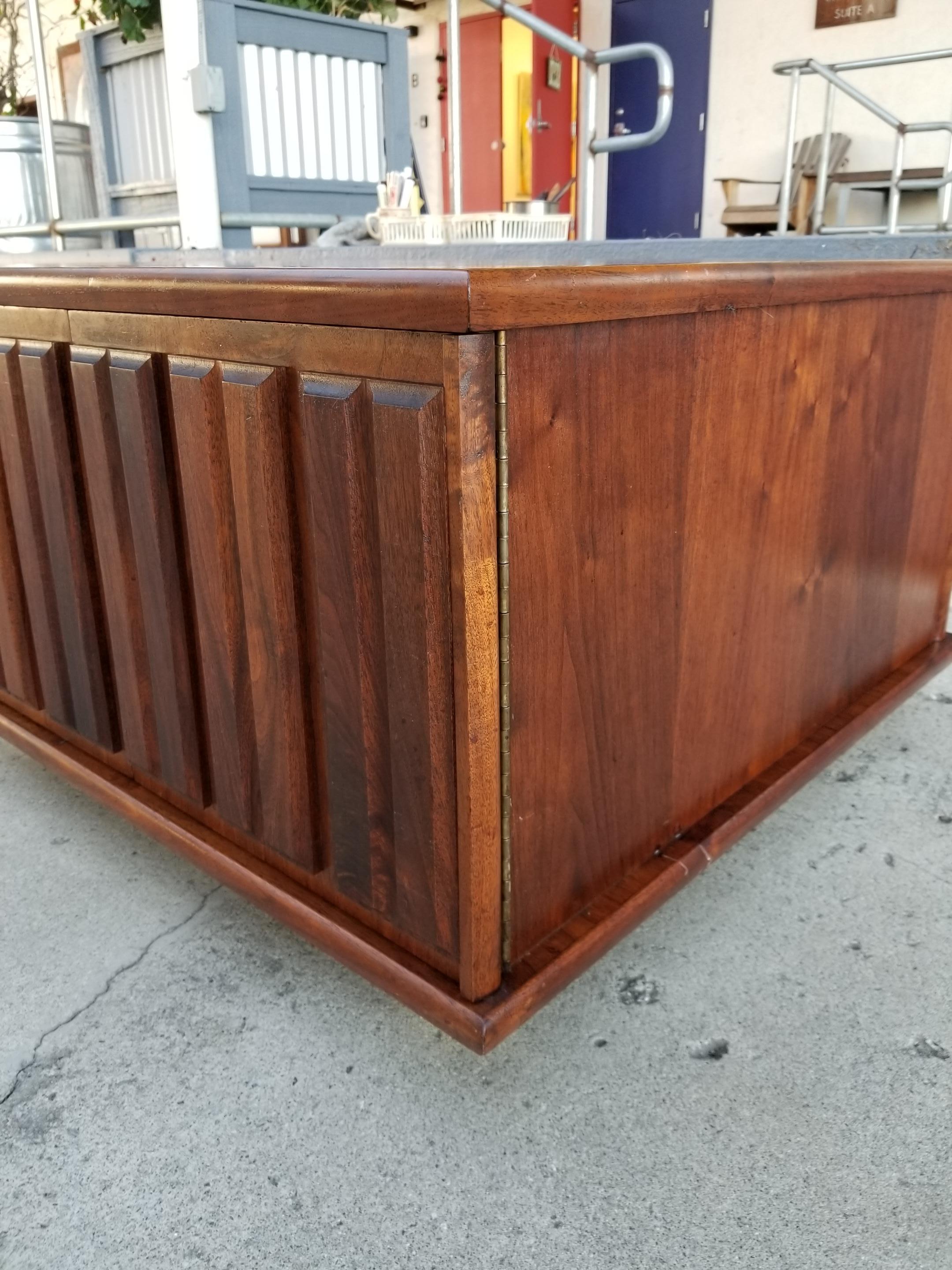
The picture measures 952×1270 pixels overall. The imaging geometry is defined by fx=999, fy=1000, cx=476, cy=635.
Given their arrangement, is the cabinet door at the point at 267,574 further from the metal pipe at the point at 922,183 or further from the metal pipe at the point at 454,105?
the metal pipe at the point at 922,183

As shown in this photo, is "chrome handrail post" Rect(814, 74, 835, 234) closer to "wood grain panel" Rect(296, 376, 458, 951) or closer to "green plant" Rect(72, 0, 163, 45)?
"green plant" Rect(72, 0, 163, 45)

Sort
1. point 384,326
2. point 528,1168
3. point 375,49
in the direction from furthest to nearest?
point 375,49
point 528,1168
point 384,326

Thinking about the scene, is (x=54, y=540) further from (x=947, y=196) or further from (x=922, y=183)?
(x=922, y=183)

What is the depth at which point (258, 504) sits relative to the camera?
844 millimetres

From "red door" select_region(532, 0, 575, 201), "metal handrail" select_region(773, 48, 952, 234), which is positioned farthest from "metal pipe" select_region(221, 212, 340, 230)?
"red door" select_region(532, 0, 575, 201)

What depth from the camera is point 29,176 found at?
2.26 meters

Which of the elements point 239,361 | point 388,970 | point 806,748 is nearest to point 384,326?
point 239,361

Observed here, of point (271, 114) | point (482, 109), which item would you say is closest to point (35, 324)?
point (271, 114)

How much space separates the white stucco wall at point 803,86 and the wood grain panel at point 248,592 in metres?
5.84

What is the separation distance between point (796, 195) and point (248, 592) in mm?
5672

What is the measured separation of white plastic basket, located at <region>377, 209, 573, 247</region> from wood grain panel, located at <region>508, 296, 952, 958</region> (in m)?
0.47

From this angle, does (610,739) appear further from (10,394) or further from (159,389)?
(10,394)

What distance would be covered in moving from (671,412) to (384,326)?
0.93ft

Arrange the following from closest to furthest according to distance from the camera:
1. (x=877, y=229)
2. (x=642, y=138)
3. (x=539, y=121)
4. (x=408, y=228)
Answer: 1. (x=408, y=228)
2. (x=642, y=138)
3. (x=877, y=229)
4. (x=539, y=121)
